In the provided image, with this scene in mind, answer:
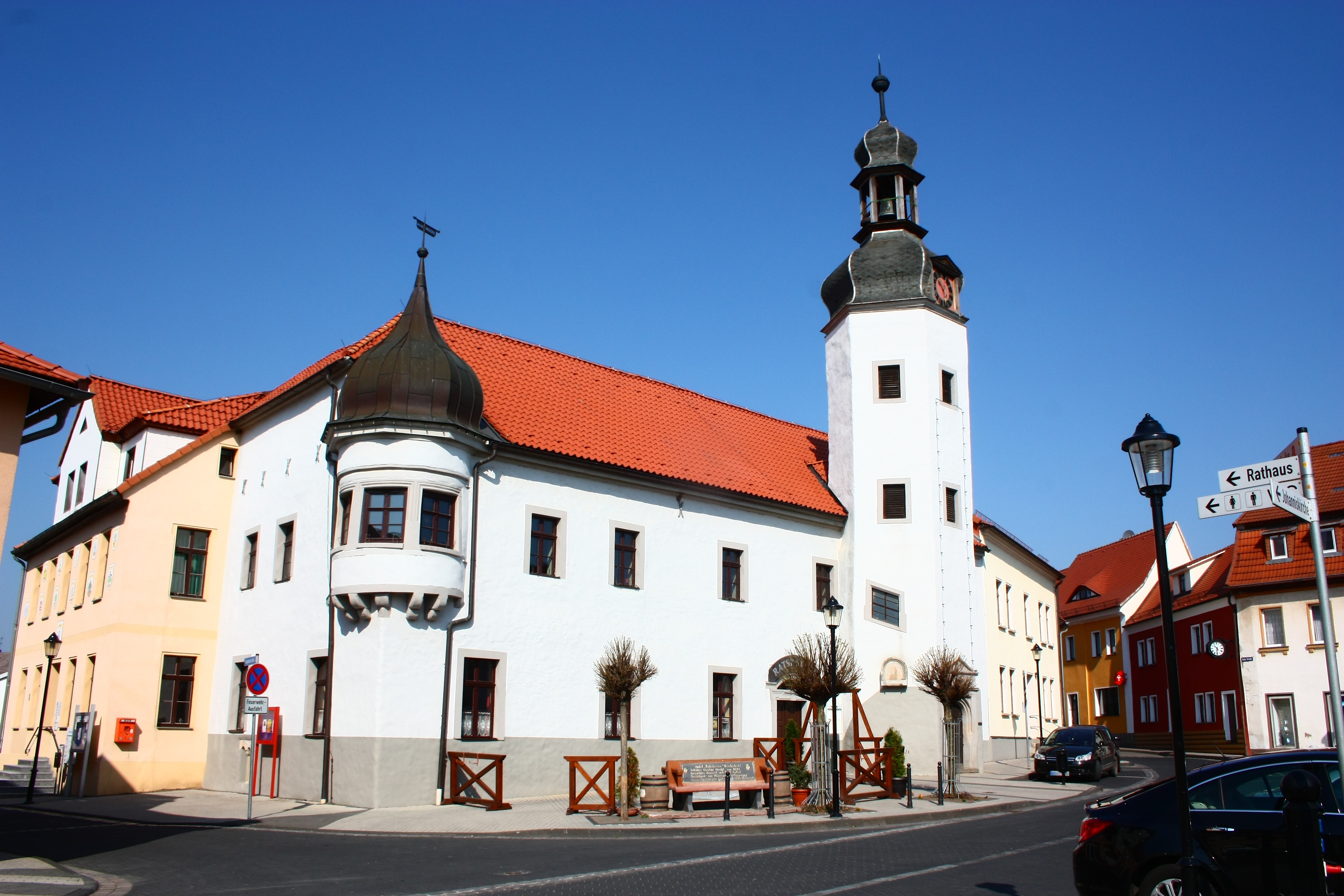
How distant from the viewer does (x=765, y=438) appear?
1284 inches

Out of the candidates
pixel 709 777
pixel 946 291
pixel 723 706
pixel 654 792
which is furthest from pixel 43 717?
pixel 946 291

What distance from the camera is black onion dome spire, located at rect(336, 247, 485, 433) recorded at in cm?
2106

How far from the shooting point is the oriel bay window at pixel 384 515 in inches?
821

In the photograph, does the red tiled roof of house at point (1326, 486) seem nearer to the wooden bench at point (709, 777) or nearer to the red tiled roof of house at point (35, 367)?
the wooden bench at point (709, 777)

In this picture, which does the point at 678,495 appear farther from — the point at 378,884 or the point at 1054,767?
the point at 378,884

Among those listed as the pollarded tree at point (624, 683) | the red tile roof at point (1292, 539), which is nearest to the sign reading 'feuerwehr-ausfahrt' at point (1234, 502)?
the pollarded tree at point (624, 683)

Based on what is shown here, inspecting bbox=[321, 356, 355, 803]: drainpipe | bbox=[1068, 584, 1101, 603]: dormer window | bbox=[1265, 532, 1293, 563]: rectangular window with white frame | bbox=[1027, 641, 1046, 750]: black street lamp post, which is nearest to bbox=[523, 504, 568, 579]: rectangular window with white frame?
bbox=[321, 356, 355, 803]: drainpipe

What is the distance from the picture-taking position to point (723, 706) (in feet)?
86.6

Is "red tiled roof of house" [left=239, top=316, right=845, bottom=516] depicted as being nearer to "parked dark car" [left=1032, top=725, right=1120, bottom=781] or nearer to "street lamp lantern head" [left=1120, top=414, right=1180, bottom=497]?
"parked dark car" [left=1032, top=725, right=1120, bottom=781]

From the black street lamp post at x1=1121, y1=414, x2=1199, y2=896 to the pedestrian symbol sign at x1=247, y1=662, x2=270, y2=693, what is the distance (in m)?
14.7

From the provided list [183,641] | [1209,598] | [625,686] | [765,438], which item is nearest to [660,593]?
[625,686]

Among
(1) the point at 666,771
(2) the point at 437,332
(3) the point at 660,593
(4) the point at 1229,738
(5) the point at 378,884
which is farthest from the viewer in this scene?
(4) the point at 1229,738

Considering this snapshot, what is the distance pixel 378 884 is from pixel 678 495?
16175 mm

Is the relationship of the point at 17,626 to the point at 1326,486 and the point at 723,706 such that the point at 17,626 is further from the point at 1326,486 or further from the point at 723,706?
the point at 1326,486
